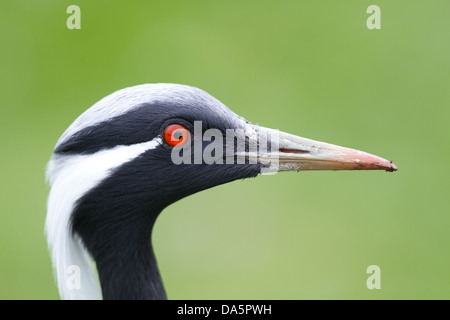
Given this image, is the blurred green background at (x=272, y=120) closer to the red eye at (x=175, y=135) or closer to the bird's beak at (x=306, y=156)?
the bird's beak at (x=306, y=156)

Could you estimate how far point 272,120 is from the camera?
8.17 meters

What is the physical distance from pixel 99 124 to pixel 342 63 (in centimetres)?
600

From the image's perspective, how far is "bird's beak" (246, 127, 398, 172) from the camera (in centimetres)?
346

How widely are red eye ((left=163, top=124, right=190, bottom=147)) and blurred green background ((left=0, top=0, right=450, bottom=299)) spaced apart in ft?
12.0

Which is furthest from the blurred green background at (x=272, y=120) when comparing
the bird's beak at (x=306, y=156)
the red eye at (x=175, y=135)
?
the red eye at (x=175, y=135)

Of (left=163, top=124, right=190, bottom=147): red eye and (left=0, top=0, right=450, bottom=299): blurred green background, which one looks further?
(left=0, top=0, right=450, bottom=299): blurred green background

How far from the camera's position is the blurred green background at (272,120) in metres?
7.09

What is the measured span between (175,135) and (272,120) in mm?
4843

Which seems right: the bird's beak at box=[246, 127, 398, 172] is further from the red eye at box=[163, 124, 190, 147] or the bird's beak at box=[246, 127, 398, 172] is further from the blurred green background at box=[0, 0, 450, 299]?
the blurred green background at box=[0, 0, 450, 299]

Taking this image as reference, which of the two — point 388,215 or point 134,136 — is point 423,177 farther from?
point 134,136

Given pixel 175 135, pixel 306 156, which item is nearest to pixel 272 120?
pixel 306 156

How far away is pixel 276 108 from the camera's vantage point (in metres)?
8.30

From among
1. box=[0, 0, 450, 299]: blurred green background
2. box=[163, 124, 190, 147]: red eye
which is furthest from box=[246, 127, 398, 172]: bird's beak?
box=[0, 0, 450, 299]: blurred green background

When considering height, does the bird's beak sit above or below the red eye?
below
